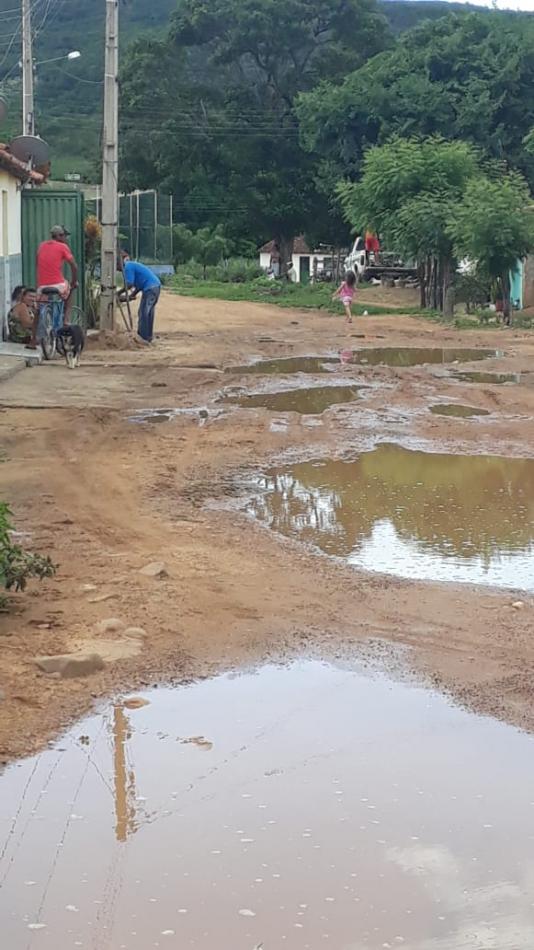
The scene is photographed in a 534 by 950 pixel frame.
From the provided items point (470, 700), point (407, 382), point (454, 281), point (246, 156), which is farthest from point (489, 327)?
point (246, 156)

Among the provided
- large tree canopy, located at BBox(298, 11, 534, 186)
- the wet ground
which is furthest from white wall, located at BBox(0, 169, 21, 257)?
large tree canopy, located at BBox(298, 11, 534, 186)

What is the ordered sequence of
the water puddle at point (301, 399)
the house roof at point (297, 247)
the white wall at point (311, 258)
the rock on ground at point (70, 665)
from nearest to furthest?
the rock on ground at point (70, 665), the water puddle at point (301, 399), the white wall at point (311, 258), the house roof at point (297, 247)

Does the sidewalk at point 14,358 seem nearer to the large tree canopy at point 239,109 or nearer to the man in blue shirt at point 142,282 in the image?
the man in blue shirt at point 142,282

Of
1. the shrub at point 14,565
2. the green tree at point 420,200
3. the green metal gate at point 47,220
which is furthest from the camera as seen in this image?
the green tree at point 420,200

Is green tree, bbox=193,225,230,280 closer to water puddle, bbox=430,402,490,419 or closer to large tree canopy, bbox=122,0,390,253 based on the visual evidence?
large tree canopy, bbox=122,0,390,253

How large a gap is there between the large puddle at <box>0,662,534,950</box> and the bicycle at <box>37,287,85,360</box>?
40.8ft

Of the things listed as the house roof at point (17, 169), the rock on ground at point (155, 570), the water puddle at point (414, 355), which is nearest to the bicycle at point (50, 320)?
the house roof at point (17, 169)

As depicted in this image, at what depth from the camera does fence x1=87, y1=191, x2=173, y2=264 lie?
33.5 metres

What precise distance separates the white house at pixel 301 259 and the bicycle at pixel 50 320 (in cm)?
4266

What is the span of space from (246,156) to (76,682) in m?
55.0

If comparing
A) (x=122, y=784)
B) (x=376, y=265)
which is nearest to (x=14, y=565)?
(x=122, y=784)

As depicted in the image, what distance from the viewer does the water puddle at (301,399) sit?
13.9 metres

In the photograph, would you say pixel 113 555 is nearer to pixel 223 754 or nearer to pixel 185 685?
pixel 185 685

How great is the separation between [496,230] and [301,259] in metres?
43.8
